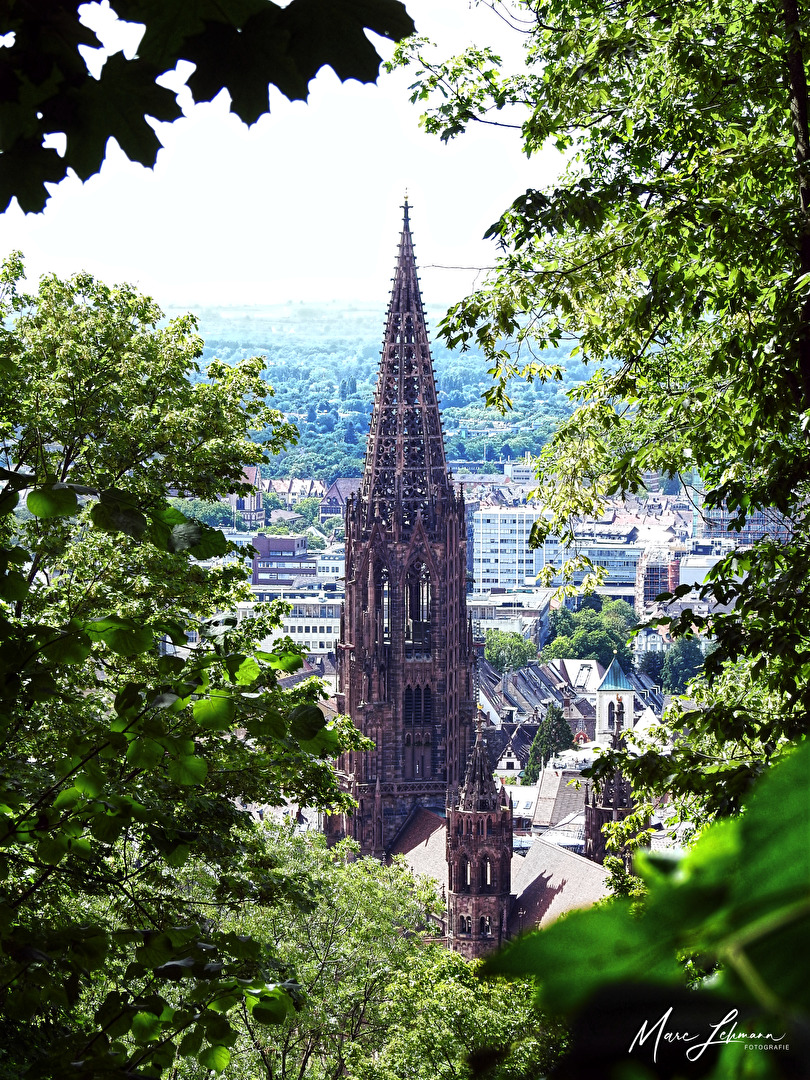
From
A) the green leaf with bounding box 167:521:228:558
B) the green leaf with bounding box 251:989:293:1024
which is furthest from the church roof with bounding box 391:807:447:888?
the green leaf with bounding box 167:521:228:558

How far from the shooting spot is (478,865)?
41406 mm

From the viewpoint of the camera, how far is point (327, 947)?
22719mm

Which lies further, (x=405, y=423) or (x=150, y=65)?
(x=405, y=423)

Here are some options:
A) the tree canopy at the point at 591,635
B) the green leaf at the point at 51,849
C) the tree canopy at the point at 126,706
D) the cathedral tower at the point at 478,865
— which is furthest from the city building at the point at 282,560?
the green leaf at the point at 51,849

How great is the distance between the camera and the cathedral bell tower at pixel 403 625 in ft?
155

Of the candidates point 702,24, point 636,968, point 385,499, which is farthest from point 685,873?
point 385,499

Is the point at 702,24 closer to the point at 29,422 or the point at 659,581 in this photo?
the point at 29,422

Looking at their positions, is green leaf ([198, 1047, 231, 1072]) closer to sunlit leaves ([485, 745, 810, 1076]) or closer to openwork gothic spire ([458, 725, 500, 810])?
sunlit leaves ([485, 745, 810, 1076])

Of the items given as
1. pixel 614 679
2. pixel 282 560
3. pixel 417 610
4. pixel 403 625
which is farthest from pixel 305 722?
pixel 282 560

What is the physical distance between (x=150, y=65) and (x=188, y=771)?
7.44 ft

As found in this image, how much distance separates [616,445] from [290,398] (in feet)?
556

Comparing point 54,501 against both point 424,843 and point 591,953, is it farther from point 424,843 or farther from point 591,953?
point 424,843

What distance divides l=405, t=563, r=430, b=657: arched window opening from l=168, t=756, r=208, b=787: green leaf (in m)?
43.9

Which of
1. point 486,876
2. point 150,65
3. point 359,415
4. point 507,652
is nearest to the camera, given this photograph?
point 150,65
